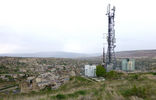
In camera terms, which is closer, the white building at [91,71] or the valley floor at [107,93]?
the valley floor at [107,93]

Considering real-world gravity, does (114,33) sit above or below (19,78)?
above

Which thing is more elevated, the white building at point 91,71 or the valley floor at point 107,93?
the valley floor at point 107,93

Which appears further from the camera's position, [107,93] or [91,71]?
[91,71]

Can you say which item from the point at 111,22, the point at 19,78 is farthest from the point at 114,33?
the point at 19,78

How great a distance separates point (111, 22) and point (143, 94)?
2409cm

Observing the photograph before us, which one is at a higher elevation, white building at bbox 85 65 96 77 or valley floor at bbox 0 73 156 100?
valley floor at bbox 0 73 156 100

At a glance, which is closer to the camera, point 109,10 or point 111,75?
point 111,75

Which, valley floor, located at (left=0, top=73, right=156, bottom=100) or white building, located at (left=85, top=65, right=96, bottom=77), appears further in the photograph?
white building, located at (left=85, top=65, right=96, bottom=77)

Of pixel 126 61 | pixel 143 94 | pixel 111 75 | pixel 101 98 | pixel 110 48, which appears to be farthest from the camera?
pixel 126 61

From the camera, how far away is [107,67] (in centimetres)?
2888

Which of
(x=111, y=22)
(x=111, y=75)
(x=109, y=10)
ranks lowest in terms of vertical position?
(x=111, y=75)

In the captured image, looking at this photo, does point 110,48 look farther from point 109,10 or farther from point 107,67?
point 109,10

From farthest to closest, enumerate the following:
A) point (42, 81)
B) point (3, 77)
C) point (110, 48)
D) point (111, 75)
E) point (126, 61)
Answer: point (3, 77), point (126, 61), point (110, 48), point (42, 81), point (111, 75)

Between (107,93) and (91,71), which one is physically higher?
(107,93)
